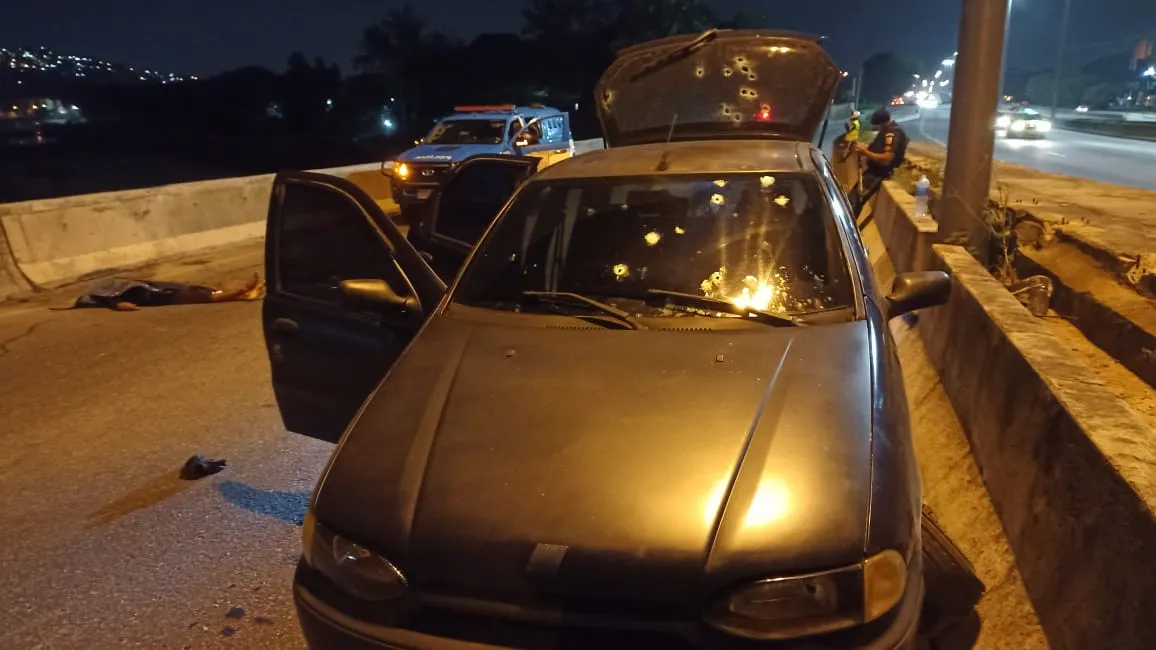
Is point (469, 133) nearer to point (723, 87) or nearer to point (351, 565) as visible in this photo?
point (723, 87)

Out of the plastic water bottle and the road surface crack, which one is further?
the plastic water bottle

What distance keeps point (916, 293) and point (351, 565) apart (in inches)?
94.8

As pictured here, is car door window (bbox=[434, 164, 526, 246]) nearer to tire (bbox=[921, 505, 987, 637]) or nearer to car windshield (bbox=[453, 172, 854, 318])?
car windshield (bbox=[453, 172, 854, 318])

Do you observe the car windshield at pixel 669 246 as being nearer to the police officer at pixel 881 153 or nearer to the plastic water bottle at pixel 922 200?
the plastic water bottle at pixel 922 200

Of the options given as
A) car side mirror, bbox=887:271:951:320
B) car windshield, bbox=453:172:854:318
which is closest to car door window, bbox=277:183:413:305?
car windshield, bbox=453:172:854:318

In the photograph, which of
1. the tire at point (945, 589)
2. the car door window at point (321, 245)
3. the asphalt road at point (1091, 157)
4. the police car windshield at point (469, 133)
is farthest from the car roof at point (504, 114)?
the tire at point (945, 589)

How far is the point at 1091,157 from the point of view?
83.7ft

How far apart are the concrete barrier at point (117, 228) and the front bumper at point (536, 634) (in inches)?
349

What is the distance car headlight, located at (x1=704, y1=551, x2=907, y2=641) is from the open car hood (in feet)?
13.3

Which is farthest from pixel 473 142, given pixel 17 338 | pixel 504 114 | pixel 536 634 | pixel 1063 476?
pixel 536 634

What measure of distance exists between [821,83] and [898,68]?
401 feet

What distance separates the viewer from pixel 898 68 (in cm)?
11512

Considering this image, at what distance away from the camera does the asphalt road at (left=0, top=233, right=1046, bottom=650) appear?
317cm

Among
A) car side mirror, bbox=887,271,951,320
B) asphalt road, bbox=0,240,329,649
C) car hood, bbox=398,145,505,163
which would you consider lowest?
asphalt road, bbox=0,240,329,649
